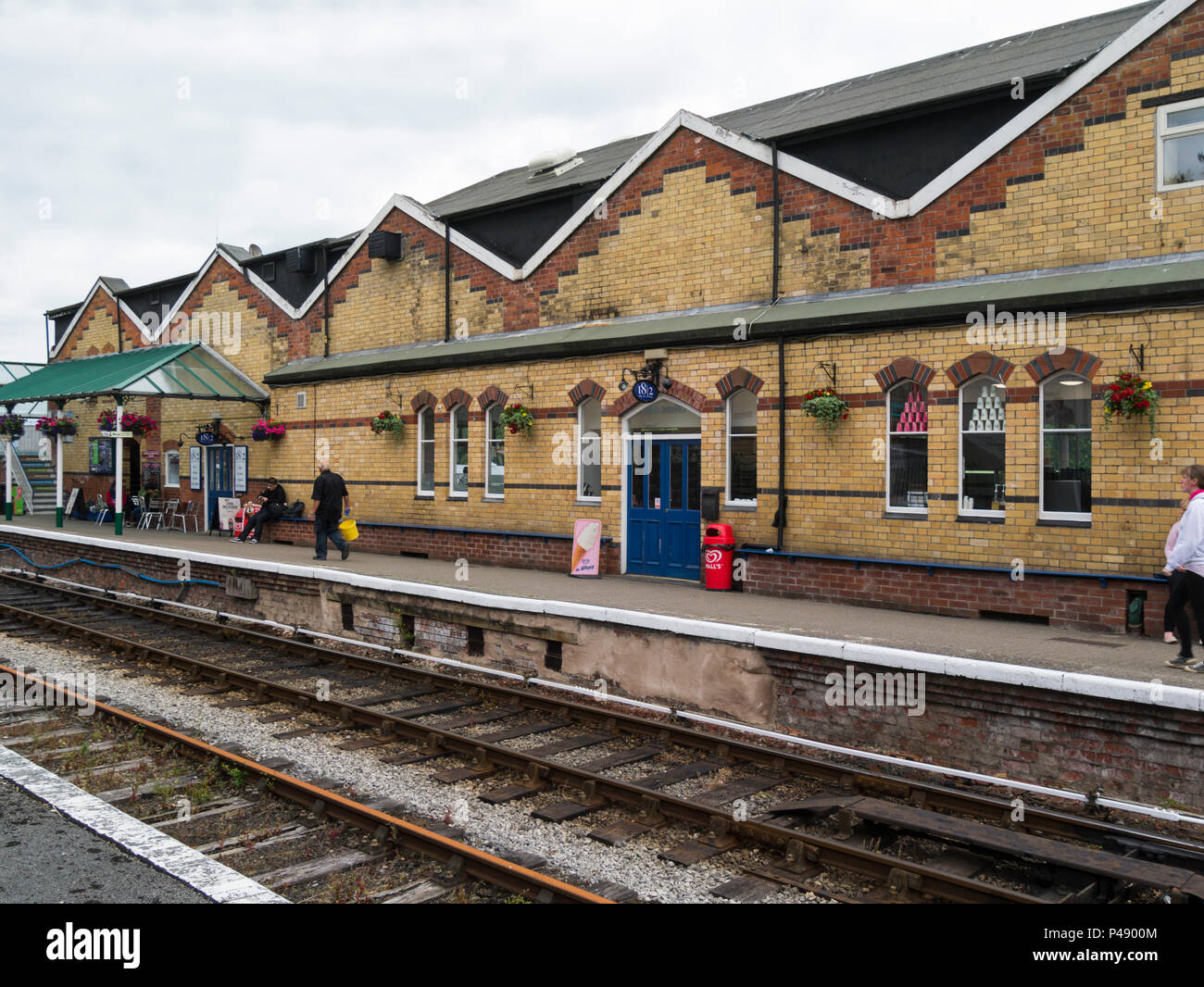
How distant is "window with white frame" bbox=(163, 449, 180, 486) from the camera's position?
2511cm

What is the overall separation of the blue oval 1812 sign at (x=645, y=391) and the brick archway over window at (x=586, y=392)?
964 mm

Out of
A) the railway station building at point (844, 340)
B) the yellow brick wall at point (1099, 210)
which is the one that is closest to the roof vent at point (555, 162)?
the railway station building at point (844, 340)

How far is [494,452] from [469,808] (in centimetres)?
1052

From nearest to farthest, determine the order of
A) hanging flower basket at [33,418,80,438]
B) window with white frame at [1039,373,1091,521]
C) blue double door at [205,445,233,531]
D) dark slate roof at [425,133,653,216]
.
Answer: window with white frame at [1039,373,1091,521], dark slate roof at [425,133,653,216], blue double door at [205,445,233,531], hanging flower basket at [33,418,80,438]

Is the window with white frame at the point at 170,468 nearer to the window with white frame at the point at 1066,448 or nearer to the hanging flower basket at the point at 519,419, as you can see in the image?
the hanging flower basket at the point at 519,419

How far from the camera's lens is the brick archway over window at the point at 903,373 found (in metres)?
11.4

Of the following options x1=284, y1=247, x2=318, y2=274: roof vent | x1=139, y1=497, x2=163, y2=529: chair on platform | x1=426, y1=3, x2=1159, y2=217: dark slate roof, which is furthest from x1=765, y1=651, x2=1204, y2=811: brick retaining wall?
x1=139, y1=497, x2=163, y2=529: chair on platform

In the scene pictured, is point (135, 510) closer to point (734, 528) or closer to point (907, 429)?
point (734, 528)

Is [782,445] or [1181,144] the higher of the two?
[1181,144]

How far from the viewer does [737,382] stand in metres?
13.1

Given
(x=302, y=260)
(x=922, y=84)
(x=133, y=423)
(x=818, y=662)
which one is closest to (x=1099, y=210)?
(x=922, y=84)

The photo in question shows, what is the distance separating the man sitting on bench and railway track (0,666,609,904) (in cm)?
1191

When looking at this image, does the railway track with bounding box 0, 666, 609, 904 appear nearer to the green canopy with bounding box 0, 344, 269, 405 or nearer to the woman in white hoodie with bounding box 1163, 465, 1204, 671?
the woman in white hoodie with bounding box 1163, 465, 1204, 671

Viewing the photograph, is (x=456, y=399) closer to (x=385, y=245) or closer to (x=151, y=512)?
(x=385, y=245)
